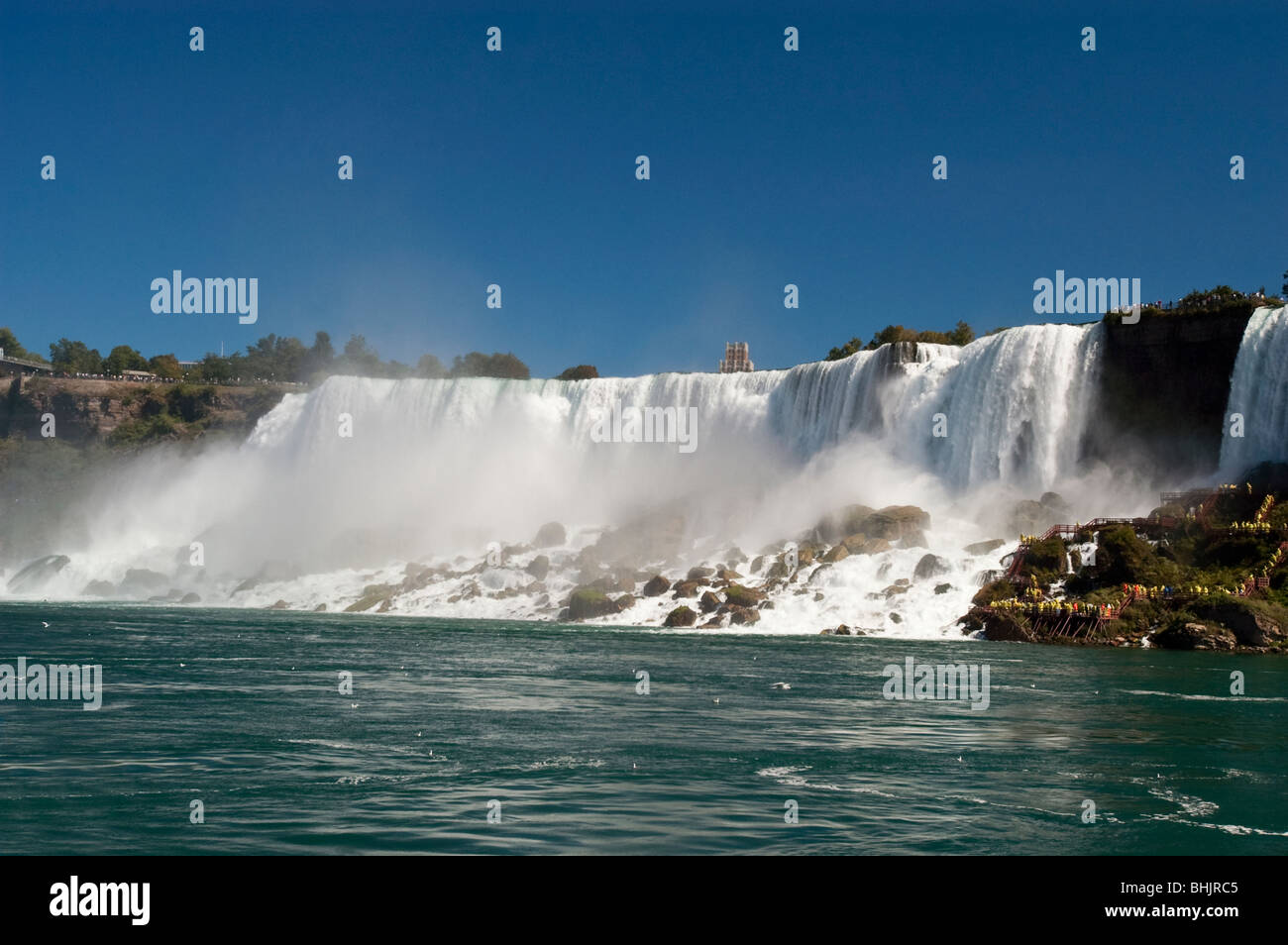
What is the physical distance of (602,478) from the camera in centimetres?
6812

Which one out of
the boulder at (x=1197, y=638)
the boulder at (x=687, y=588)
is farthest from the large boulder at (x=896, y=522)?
the boulder at (x=1197, y=638)

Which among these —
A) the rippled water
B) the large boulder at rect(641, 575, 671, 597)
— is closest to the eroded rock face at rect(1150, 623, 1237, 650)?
the rippled water

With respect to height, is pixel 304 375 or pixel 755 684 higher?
pixel 304 375

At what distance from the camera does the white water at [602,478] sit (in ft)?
160

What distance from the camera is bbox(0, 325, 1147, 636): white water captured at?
48.8 meters

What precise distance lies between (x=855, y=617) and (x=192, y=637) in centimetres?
1994

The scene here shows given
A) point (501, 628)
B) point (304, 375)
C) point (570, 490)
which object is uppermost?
point (304, 375)

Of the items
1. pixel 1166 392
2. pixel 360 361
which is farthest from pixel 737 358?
pixel 1166 392

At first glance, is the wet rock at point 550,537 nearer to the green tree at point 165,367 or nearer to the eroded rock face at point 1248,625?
the eroded rock face at point 1248,625

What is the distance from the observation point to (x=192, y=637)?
109ft

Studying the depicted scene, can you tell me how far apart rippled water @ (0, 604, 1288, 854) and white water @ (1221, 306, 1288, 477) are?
17126 millimetres

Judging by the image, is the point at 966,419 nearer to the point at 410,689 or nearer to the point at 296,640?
the point at 296,640
